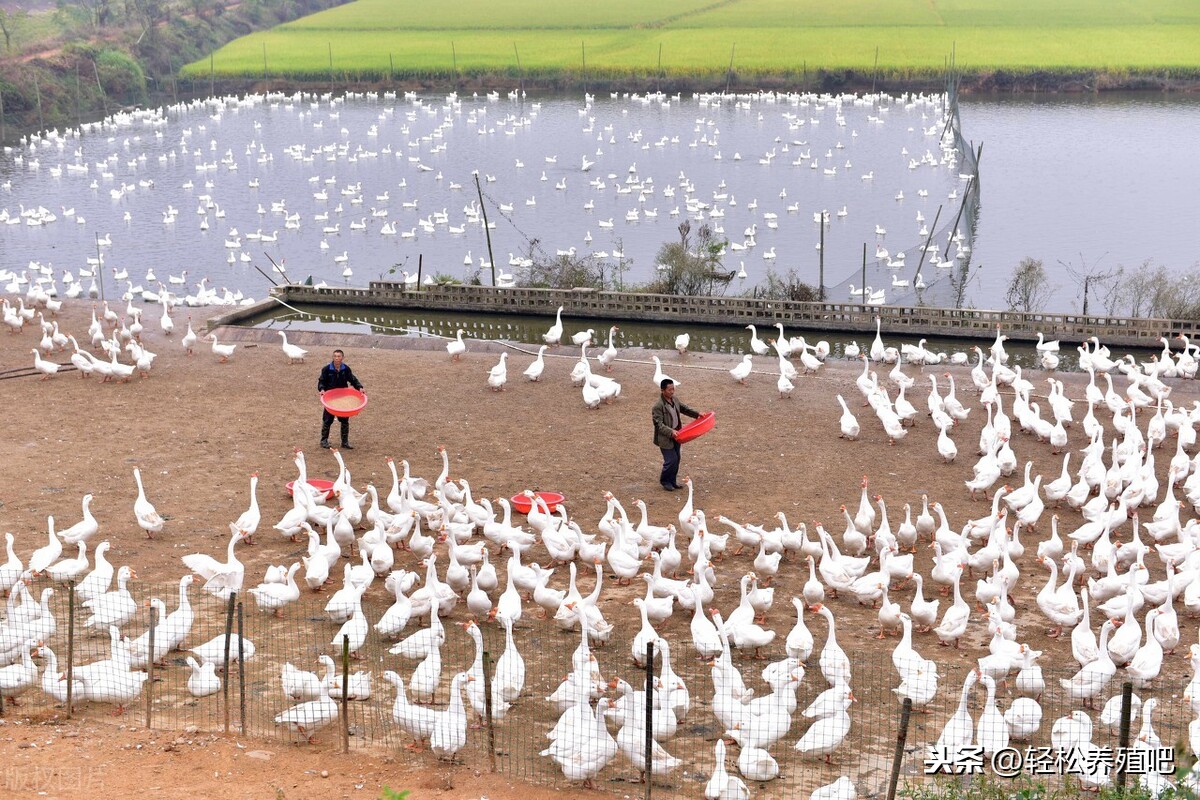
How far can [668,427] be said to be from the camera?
16500 millimetres

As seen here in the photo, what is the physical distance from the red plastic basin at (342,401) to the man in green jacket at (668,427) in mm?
4320

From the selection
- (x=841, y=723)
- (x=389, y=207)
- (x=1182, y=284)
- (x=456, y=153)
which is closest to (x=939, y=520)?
(x=841, y=723)

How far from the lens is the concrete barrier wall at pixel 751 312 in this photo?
2614 cm

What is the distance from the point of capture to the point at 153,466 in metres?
18.0

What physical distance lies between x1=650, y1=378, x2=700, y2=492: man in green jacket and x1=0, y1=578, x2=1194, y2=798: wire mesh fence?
3909mm

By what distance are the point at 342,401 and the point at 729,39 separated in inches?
2863

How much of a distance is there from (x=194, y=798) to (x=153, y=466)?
9265 millimetres

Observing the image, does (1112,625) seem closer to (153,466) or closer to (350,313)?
(153,466)

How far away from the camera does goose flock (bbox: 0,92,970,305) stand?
41.4 meters

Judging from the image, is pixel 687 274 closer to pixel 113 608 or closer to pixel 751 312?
pixel 751 312

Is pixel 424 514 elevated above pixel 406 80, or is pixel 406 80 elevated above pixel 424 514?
pixel 406 80

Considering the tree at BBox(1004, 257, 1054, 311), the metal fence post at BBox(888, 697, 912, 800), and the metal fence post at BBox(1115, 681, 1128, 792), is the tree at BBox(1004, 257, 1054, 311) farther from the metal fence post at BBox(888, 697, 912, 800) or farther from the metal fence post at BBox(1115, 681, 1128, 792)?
the metal fence post at BBox(888, 697, 912, 800)

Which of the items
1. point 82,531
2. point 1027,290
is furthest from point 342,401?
point 1027,290

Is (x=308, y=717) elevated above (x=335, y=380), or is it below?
below
